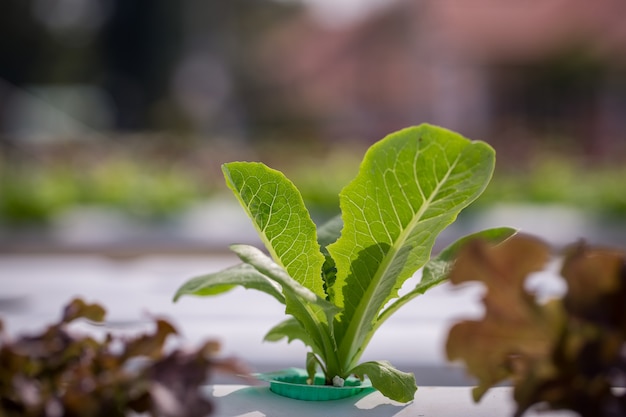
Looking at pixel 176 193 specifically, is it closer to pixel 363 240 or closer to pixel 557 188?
pixel 557 188

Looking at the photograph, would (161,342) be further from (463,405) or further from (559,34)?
(559,34)

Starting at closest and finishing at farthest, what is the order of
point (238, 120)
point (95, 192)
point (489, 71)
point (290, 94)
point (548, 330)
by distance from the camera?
point (548, 330)
point (95, 192)
point (489, 71)
point (290, 94)
point (238, 120)

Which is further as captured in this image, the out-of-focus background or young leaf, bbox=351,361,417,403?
the out-of-focus background

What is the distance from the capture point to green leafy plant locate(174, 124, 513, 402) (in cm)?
80

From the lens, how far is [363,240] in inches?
35.4

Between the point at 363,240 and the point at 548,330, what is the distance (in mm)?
281

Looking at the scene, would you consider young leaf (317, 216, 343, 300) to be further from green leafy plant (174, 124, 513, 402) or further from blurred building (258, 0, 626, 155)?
blurred building (258, 0, 626, 155)

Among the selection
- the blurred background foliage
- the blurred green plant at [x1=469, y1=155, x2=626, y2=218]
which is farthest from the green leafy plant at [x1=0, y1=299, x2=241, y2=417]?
the blurred green plant at [x1=469, y1=155, x2=626, y2=218]

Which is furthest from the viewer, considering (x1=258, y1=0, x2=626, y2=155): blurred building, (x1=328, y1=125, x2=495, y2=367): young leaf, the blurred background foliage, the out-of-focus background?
(x1=258, y1=0, x2=626, y2=155): blurred building

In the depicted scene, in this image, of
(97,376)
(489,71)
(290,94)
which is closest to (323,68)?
(489,71)

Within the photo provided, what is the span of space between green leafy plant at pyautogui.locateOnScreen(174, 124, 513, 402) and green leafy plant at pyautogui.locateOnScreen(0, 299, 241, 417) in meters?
0.13

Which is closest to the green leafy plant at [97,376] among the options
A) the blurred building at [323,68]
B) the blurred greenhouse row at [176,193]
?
the blurred greenhouse row at [176,193]

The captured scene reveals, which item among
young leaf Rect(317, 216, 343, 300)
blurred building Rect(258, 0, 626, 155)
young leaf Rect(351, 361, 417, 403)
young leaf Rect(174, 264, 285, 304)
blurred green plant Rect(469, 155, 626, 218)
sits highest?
blurred building Rect(258, 0, 626, 155)

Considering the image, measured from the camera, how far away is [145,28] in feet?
77.7
